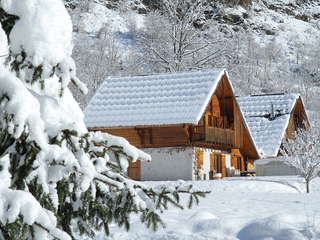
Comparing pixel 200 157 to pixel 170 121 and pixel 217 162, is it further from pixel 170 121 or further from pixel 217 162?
pixel 170 121

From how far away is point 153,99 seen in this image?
21.7 metres

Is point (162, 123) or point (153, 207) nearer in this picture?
point (153, 207)

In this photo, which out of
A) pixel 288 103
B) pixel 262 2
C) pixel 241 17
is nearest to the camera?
pixel 288 103

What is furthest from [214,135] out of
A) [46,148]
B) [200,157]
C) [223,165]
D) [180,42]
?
[46,148]

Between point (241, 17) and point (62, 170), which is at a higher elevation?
point (241, 17)

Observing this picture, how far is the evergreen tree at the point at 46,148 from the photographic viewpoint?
3.00 m

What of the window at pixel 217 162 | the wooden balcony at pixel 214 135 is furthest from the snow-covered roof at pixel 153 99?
the window at pixel 217 162

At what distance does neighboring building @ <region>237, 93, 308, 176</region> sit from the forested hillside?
3345 millimetres

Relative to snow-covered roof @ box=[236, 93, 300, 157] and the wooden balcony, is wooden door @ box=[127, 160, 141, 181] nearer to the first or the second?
the wooden balcony

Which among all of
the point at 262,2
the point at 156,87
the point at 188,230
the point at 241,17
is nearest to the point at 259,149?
the point at 156,87

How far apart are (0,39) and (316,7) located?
9625 cm

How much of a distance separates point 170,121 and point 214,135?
9.91ft

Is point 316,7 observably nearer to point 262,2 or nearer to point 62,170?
point 262,2

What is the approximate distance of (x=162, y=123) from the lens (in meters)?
19.5
